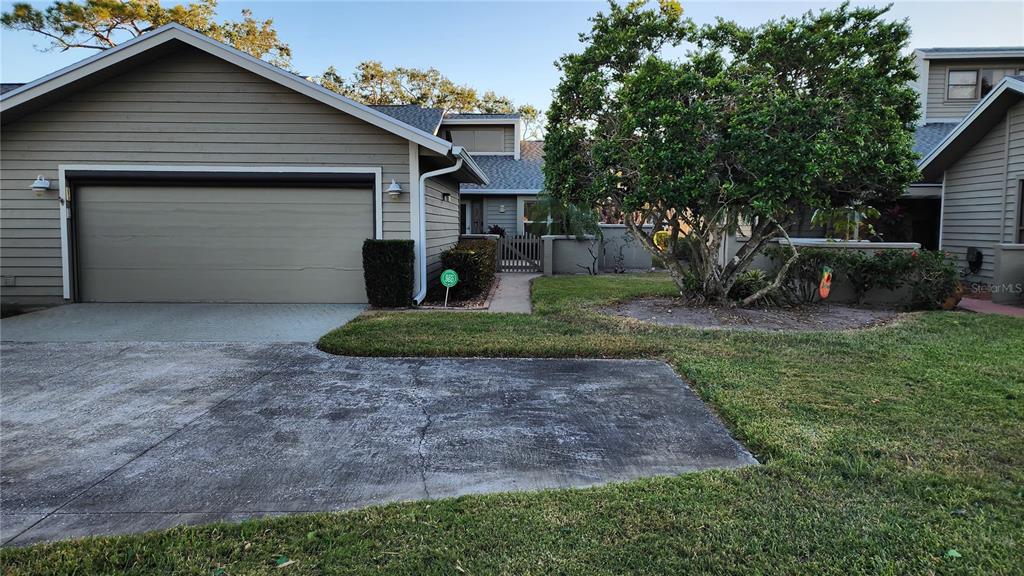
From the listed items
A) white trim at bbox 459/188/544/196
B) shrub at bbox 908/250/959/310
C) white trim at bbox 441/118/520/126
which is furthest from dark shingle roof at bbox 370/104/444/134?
shrub at bbox 908/250/959/310

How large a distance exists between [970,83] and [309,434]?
20479 mm

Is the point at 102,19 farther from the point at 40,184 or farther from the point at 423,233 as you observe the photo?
the point at 423,233

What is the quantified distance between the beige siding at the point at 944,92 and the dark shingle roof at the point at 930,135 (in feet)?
1.10

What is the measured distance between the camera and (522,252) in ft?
55.1

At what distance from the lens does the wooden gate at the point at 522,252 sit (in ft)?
54.9

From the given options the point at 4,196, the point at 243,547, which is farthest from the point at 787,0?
the point at 4,196

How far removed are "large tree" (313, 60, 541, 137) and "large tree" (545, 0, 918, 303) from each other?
2410 cm

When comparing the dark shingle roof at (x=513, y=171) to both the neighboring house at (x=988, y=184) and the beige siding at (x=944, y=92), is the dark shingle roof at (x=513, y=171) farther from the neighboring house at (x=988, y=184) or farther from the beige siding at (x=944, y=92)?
the beige siding at (x=944, y=92)

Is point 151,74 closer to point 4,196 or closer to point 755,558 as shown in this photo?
point 4,196

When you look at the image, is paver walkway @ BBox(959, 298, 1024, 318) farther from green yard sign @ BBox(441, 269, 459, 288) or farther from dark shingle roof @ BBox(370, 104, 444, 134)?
dark shingle roof @ BBox(370, 104, 444, 134)

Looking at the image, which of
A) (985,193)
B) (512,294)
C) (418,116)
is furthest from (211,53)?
(985,193)

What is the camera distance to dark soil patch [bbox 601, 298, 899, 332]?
7859 millimetres

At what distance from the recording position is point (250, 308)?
950cm

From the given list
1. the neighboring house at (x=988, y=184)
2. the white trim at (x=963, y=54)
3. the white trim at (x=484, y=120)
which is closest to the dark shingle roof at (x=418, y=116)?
the white trim at (x=484, y=120)
